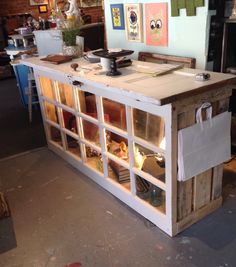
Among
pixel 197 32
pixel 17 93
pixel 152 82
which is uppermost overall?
pixel 197 32

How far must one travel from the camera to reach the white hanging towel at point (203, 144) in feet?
5.50

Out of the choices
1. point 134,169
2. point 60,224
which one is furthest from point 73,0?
point 60,224

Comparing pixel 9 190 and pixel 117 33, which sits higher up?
pixel 117 33

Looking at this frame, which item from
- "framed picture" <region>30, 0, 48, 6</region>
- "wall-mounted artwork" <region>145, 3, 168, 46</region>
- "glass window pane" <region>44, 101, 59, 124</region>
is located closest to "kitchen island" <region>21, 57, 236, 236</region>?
"glass window pane" <region>44, 101, 59, 124</region>

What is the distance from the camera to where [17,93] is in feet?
17.5

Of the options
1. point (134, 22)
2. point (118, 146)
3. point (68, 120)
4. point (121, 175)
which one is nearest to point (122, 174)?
point (121, 175)

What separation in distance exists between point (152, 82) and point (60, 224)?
43.7 inches

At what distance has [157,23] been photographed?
102 inches

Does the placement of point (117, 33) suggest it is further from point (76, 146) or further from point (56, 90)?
point (76, 146)

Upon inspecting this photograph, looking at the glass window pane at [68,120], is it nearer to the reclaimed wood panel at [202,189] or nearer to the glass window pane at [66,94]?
the glass window pane at [66,94]

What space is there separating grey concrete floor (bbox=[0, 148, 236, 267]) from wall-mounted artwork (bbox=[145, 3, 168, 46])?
1.26 metres

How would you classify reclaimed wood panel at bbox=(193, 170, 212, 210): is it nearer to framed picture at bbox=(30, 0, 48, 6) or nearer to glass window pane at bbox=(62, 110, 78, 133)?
glass window pane at bbox=(62, 110, 78, 133)

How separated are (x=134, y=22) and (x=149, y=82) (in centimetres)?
122

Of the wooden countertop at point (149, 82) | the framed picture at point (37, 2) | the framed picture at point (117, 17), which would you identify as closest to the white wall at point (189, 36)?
the framed picture at point (117, 17)
